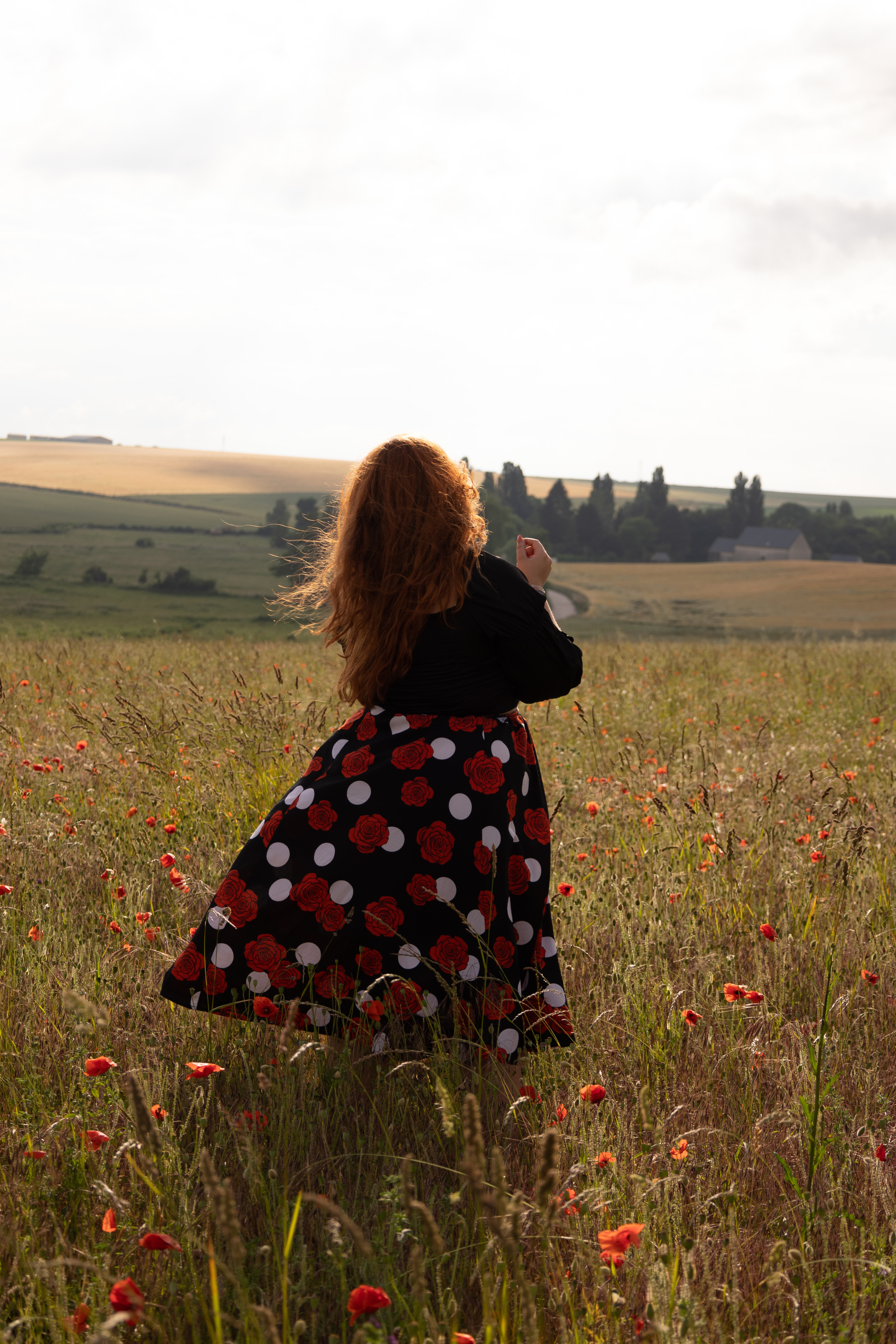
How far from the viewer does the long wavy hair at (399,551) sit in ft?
9.19

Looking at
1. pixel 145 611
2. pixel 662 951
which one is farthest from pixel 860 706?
pixel 145 611

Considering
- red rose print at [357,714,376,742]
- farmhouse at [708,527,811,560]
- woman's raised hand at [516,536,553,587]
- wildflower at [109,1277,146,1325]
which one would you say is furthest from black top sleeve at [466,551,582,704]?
farmhouse at [708,527,811,560]

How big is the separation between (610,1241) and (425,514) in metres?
1.99

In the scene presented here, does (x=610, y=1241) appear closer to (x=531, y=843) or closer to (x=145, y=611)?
(x=531, y=843)

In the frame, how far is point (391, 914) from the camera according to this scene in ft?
8.75

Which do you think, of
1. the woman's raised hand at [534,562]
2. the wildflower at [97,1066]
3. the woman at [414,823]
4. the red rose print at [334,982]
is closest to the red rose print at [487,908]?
the woman at [414,823]

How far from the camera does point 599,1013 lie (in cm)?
268

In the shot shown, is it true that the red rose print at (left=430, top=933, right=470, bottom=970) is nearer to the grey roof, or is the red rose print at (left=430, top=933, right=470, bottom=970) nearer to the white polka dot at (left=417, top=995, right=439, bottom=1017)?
the white polka dot at (left=417, top=995, right=439, bottom=1017)

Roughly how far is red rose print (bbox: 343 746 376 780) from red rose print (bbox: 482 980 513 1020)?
75 centimetres

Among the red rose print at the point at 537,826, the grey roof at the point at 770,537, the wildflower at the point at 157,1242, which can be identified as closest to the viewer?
the wildflower at the point at 157,1242

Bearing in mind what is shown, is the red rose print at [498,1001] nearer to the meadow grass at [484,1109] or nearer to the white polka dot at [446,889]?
the meadow grass at [484,1109]

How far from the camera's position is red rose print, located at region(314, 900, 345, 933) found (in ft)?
8.79

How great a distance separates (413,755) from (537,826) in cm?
49

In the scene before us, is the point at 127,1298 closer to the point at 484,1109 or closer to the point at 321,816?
the point at 484,1109
